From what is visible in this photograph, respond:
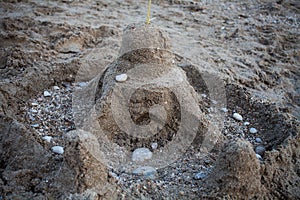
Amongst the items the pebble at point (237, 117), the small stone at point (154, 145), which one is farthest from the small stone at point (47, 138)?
the pebble at point (237, 117)

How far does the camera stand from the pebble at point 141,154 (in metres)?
2.65

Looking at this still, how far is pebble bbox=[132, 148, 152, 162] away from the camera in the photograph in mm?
2650

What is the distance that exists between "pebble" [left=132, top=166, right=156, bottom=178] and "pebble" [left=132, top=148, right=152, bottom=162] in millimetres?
91

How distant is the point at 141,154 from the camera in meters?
2.67

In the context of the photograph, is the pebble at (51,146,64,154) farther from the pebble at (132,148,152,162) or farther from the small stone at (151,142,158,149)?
the small stone at (151,142,158,149)

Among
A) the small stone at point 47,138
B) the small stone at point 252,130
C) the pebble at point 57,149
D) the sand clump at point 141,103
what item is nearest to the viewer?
the sand clump at point 141,103

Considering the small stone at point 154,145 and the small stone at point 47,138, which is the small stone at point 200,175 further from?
the small stone at point 47,138

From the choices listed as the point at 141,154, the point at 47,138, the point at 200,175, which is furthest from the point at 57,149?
the point at 200,175

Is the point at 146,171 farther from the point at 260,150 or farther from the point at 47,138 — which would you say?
the point at 260,150

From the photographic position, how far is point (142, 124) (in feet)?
9.24

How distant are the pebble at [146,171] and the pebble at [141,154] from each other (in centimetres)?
9

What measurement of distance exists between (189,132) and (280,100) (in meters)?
1.41

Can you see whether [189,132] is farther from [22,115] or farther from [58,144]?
[22,115]

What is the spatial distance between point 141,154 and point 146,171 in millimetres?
169
